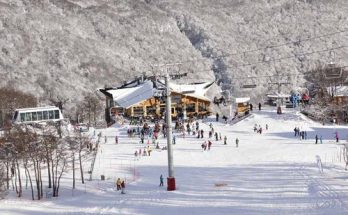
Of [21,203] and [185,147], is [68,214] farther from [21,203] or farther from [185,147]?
[185,147]

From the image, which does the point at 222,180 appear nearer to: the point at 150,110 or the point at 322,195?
the point at 322,195

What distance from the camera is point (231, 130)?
192 ft

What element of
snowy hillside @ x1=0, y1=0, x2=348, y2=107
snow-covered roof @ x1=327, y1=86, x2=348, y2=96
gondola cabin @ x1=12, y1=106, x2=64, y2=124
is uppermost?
snowy hillside @ x1=0, y1=0, x2=348, y2=107

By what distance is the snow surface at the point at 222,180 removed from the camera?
83.4 ft

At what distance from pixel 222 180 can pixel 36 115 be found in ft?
121

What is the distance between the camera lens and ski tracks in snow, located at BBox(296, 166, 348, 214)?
75.1ft

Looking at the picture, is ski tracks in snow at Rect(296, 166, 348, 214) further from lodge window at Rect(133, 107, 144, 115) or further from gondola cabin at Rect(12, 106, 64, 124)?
lodge window at Rect(133, 107, 144, 115)

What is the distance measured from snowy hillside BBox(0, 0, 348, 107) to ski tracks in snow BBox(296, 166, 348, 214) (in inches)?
2675

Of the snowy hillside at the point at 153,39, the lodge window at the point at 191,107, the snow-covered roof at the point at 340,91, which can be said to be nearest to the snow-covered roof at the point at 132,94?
the lodge window at the point at 191,107

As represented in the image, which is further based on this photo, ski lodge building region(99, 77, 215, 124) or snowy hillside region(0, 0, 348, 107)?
snowy hillside region(0, 0, 348, 107)

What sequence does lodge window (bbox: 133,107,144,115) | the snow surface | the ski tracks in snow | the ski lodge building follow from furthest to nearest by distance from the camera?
lodge window (bbox: 133,107,144,115), the ski lodge building, the snow surface, the ski tracks in snow

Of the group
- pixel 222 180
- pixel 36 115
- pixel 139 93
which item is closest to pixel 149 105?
pixel 139 93

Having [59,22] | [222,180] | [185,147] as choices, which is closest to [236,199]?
[222,180]

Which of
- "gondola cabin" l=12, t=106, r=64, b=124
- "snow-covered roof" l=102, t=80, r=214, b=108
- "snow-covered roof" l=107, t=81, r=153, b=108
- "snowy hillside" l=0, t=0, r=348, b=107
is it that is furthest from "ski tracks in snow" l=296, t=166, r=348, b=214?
"snowy hillside" l=0, t=0, r=348, b=107
